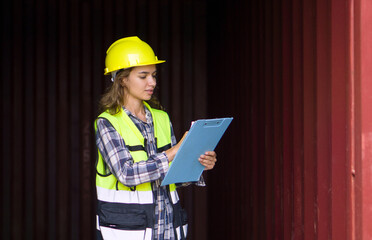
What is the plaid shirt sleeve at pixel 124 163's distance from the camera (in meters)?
2.65

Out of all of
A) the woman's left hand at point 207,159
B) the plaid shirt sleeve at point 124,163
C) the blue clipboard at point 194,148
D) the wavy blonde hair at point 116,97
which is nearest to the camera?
the blue clipboard at point 194,148

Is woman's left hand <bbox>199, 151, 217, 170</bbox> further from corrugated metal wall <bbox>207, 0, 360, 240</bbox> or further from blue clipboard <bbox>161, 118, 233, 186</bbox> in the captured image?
corrugated metal wall <bbox>207, 0, 360, 240</bbox>

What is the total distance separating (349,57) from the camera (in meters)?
2.19

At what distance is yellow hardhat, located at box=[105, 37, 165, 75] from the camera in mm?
2904

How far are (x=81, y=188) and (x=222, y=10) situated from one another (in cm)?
260

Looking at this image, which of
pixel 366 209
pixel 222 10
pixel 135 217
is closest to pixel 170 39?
pixel 222 10

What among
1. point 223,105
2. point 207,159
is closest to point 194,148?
point 207,159

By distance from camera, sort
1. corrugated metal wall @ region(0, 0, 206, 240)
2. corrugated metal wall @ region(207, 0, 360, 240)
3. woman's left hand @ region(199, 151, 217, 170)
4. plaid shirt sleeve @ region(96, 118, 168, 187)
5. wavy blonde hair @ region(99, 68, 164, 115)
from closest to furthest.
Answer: corrugated metal wall @ region(207, 0, 360, 240)
plaid shirt sleeve @ region(96, 118, 168, 187)
woman's left hand @ region(199, 151, 217, 170)
wavy blonde hair @ region(99, 68, 164, 115)
corrugated metal wall @ region(0, 0, 206, 240)

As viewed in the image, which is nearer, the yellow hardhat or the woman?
the woman

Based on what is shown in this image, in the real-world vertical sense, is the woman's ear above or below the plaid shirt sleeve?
above

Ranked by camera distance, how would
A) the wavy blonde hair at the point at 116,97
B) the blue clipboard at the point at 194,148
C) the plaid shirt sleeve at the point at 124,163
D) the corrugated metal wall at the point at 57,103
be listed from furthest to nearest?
the corrugated metal wall at the point at 57,103
the wavy blonde hair at the point at 116,97
the plaid shirt sleeve at the point at 124,163
the blue clipboard at the point at 194,148

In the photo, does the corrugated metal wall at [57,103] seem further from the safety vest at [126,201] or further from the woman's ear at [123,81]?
the safety vest at [126,201]

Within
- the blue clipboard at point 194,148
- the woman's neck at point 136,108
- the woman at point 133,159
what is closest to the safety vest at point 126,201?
the woman at point 133,159

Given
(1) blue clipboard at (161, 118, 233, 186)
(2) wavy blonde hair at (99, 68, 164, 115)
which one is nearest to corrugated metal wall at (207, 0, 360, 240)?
(1) blue clipboard at (161, 118, 233, 186)
